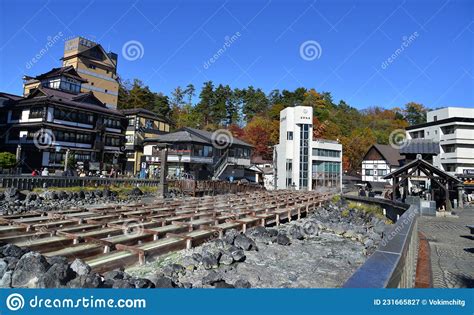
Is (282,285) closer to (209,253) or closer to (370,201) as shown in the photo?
(209,253)

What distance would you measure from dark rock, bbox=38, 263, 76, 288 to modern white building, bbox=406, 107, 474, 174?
49395mm

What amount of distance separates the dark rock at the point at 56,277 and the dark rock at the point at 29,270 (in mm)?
213

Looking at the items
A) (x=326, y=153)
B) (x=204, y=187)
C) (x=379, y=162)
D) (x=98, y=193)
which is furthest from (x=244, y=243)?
(x=379, y=162)

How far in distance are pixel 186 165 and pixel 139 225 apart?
28.6 metres

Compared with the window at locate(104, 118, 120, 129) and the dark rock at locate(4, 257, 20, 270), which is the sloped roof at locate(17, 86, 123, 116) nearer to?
the window at locate(104, 118, 120, 129)

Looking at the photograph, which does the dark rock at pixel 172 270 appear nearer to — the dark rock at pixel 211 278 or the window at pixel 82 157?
the dark rock at pixel 211 278

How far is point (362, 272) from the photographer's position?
→ 2.96m

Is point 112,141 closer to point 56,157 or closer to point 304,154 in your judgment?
point 56,157

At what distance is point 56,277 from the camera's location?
Result: 22.3 feet

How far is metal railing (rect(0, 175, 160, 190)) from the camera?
22.3 m

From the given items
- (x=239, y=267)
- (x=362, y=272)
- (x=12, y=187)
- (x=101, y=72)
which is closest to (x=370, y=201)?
(x=239, y=267)

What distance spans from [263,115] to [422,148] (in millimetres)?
44480

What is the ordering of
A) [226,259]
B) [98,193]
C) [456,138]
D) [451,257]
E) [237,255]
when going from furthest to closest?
[456,138], [98,193], [237,255], [226,259], [451,257]

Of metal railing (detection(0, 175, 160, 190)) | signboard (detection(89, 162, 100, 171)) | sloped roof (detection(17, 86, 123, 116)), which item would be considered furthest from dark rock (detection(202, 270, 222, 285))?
sloped roof (detection(17, 86, 123, 116))
